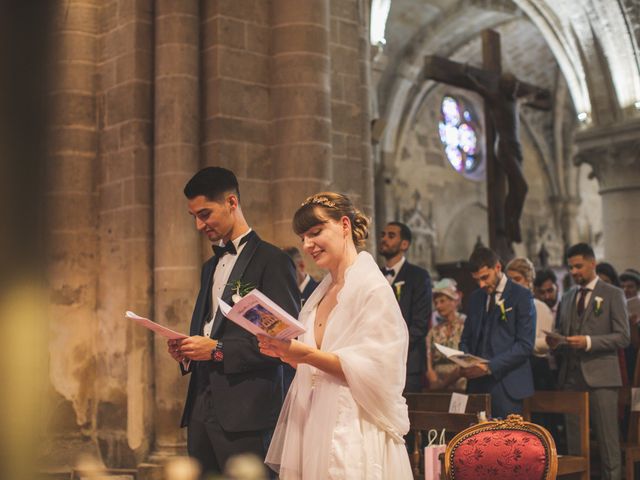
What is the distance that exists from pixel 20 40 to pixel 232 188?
2.70 meters

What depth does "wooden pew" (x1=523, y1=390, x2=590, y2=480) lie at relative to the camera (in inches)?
183

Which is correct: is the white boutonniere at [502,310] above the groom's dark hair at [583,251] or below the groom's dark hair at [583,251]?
below

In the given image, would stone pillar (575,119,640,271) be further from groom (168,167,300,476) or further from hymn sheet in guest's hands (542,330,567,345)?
groom (168,167,300,476)

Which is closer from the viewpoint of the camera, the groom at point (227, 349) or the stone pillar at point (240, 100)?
the groom at point (227, 349)

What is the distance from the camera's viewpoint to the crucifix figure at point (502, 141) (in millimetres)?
10539

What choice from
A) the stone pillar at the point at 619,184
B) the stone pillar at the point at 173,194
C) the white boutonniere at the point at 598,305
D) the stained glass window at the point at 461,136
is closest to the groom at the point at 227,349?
the stone pillar at the point at 173,194

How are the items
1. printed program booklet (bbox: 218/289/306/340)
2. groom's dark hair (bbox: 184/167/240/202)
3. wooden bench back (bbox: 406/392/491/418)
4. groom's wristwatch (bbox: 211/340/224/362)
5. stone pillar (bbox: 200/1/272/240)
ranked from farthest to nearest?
stone pillar (bbox: 200/1/272/240) < wooden bench back (bbox: 406/392/491/418) < groom's dark hair (bbox: 184/167/240/202) < groom's wristwatch (bbox: 211/340/224/362) < printed program booklet (bbox: 218/289/306/340)

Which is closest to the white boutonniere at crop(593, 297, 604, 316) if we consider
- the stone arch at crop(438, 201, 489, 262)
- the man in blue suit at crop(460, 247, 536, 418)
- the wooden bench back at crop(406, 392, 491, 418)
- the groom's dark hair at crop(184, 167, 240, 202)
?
the man in blue suit at crop(460, 247, 536, 418)

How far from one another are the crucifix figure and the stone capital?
2886 mm

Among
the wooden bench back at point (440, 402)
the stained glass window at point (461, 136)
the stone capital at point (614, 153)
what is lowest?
the wooden bench back at point (440, 402)

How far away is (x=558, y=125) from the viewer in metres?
22.6

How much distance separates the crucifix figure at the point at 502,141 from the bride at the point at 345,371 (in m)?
7.53

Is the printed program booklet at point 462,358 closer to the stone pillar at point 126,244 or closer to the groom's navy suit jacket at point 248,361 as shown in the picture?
the groom's navy suit jacket at point 248,361

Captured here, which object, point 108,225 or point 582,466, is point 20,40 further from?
point 108,225
